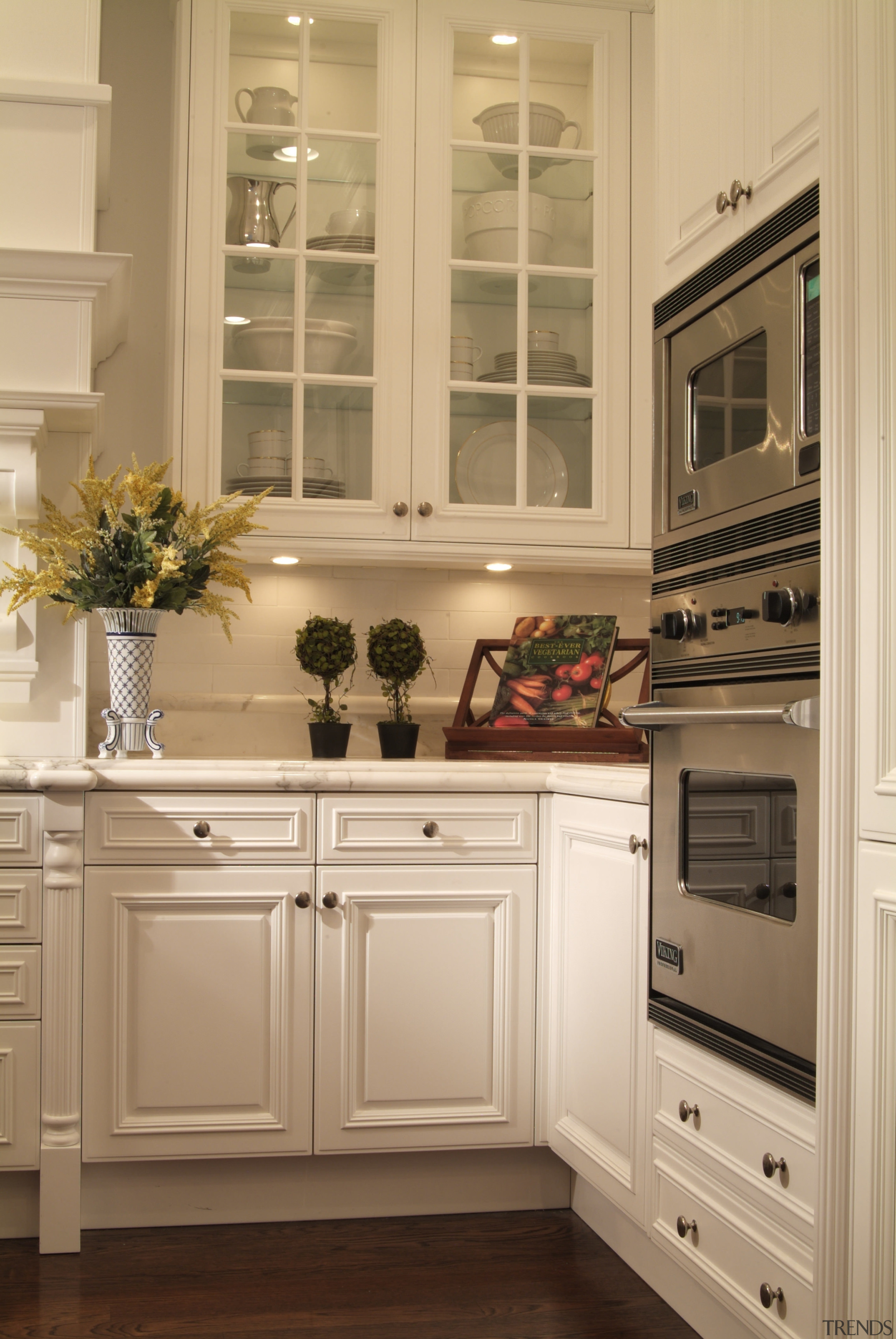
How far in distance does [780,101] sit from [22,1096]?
198 centimetres

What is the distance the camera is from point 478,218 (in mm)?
2643

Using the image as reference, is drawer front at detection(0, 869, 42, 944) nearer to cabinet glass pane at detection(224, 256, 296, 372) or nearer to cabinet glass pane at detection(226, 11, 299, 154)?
cabinet glass pane at detection(224, 256, 296, 372)

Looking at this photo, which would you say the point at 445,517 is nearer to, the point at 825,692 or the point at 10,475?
the point at 10,475

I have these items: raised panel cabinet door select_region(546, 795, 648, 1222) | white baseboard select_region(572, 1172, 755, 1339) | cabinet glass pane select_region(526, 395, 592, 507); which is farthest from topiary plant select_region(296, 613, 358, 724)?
white baseboard select_region(572, 1172, 755, 1339)

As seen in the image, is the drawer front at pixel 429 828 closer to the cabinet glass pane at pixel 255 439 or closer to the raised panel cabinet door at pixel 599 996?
the raised panel cabinet door at pixel 599 996

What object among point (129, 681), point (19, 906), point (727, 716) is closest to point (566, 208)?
point (129, 681)

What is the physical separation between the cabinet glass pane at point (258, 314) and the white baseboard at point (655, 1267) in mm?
1839

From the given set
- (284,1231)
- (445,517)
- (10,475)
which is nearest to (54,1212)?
(284,1231)

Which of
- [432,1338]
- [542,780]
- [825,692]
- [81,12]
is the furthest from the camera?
[81,12]

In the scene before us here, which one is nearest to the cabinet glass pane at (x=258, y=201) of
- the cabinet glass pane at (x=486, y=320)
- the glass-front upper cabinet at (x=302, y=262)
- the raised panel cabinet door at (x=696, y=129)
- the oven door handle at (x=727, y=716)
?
the glass-front upper cabinet at (x=302, y=262)

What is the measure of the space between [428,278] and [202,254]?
0.50 meters

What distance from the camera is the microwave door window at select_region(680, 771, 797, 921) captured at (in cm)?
140

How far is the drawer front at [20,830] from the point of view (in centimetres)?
205

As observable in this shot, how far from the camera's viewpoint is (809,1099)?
1320mm
